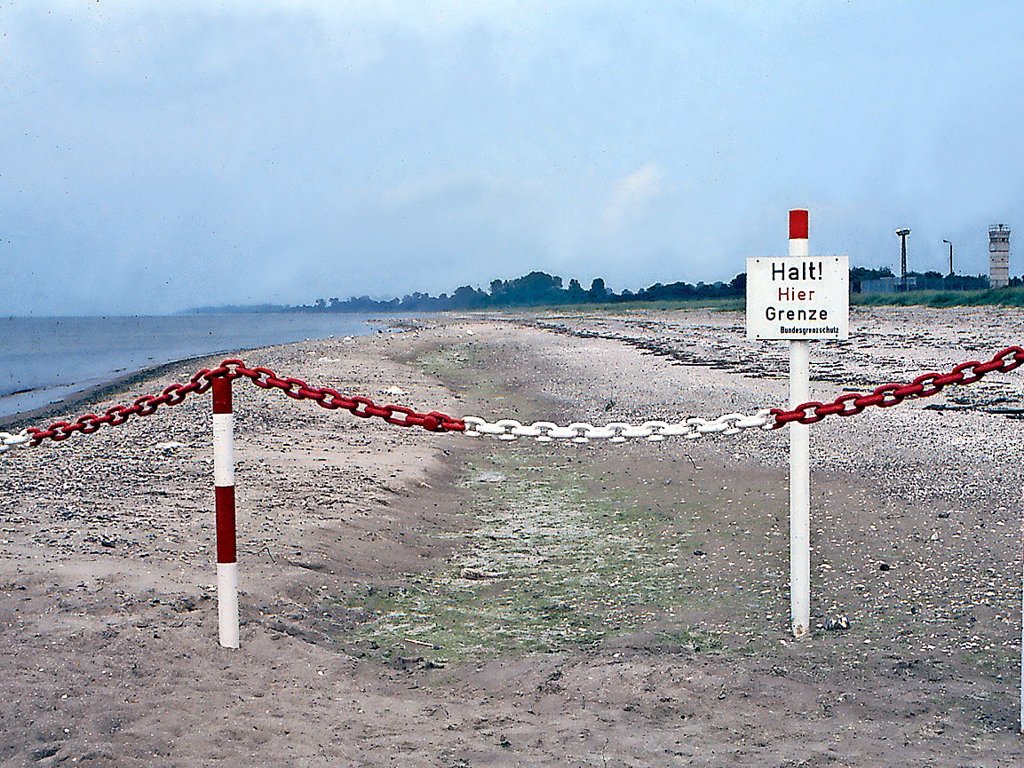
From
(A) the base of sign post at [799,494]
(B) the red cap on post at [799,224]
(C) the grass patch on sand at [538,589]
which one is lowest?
(C) the grass patch on sand at [538,589]

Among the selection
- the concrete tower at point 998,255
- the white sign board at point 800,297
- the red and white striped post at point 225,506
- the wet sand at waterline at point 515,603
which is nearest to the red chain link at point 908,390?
the white sign board at point 800,297

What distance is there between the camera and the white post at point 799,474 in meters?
4.41

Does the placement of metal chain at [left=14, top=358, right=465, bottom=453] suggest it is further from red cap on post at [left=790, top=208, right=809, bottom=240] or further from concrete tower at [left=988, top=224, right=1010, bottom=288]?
concrete tower at [left=988, top=224, right=1010, bottom=288]

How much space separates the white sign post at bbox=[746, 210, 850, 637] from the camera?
4320 mm

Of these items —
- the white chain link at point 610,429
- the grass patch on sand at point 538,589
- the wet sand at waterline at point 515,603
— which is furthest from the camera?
the grass patch on sand at point 538,589

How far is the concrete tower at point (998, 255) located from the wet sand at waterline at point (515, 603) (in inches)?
2646

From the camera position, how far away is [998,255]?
71875 millimetres

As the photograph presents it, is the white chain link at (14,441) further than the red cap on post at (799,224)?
Yes

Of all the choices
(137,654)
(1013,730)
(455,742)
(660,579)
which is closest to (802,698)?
(1013,730)

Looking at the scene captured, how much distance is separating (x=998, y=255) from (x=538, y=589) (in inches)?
2950

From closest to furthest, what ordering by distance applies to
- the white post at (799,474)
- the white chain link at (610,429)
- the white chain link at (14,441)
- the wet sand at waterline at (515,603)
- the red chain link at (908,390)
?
the wet sand at waterline at (515,603), the red chain link at (908,390), the white chain link at (610,429), the white post at (799,474), the white chain link at (14,441)

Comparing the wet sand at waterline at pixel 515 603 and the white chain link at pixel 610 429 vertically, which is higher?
the white chain link at pixel 610 429

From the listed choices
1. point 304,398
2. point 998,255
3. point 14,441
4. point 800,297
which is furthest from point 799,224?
point 998,255

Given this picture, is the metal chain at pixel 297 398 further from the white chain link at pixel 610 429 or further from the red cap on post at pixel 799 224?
the red cap on post at pixel 799 224
